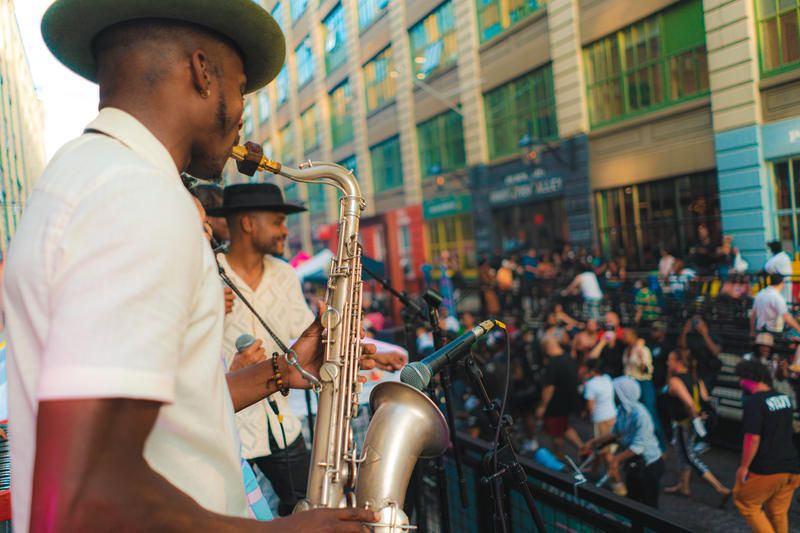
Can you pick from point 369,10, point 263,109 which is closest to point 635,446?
point 369,10

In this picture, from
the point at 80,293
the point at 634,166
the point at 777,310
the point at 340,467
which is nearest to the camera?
the point at 80,293

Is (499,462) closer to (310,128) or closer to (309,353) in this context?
(309,353)

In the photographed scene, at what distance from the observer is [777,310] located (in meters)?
7.46

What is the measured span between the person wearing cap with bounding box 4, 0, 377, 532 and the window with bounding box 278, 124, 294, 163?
70.6 feet

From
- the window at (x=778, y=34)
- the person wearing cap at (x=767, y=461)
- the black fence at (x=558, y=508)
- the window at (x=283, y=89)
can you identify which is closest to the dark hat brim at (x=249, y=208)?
the black fence at (x=558, y=508)

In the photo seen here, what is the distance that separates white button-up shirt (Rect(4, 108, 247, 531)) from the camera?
2.79ft

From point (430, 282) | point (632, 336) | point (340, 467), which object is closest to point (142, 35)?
point (340, 467)

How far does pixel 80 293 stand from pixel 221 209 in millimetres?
3086

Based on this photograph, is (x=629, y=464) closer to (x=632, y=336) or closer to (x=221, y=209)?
(x=632, y=336)

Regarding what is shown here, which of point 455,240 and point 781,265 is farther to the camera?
point 455,240

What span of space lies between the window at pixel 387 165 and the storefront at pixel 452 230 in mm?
2410

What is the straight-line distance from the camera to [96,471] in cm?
84

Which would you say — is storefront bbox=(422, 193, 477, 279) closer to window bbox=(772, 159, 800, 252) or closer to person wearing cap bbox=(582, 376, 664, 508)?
window bbox=(772, 159, 800, 252)

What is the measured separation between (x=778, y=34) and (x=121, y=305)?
29.2 feet
